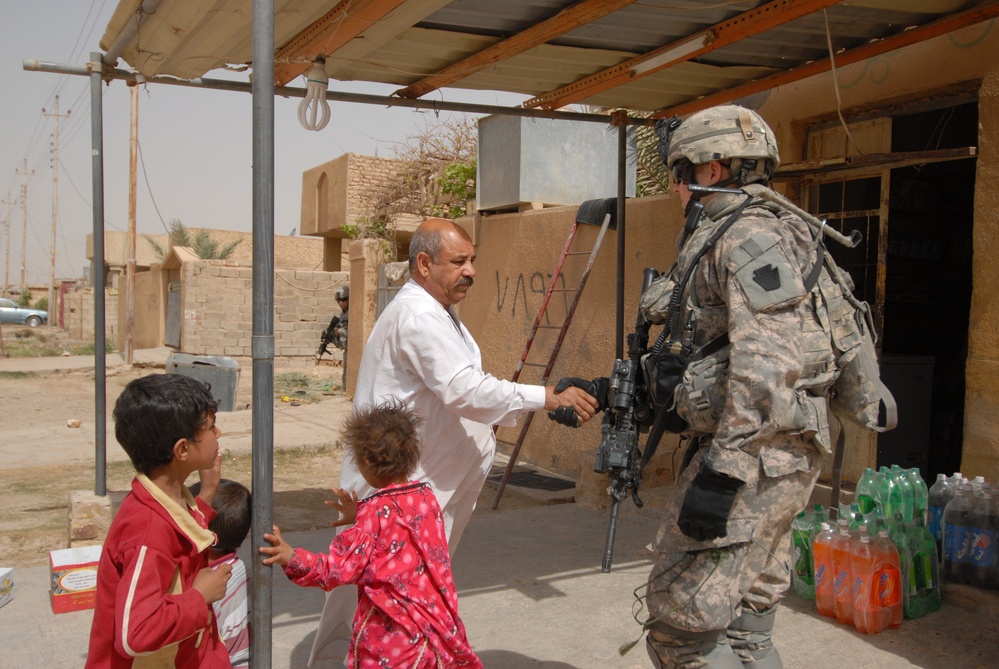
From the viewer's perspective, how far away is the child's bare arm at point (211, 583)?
203 cm

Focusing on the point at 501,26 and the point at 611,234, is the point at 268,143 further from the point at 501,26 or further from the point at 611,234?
the point at 611,234

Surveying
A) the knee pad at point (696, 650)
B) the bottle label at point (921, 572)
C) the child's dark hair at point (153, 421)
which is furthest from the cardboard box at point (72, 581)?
the bottle label at point (921, 572)

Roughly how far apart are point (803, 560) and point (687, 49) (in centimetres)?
259

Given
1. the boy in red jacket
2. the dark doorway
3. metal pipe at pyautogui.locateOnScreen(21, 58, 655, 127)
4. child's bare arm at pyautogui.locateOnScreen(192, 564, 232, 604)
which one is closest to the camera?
the boy in red jacket

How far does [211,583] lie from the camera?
Answer: 2.06 m

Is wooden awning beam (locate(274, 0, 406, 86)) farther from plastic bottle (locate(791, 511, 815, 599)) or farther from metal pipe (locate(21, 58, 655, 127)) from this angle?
plastic bottle (locate(791, 511, 815, 599))

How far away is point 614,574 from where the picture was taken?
4.61 meters

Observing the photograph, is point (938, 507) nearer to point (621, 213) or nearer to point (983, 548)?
point (983, 548)

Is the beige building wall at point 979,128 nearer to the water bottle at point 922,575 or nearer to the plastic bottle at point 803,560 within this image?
the water bottle at point 922,575

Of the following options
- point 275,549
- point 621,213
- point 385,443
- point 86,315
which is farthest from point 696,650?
point 86,315

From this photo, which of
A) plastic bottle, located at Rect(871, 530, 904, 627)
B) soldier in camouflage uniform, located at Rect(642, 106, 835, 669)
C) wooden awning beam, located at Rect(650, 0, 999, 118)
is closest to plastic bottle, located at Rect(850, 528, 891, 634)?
plastic bottle, located at Rect(871, 530, 904, 627)

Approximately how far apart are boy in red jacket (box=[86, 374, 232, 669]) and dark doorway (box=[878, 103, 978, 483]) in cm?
474

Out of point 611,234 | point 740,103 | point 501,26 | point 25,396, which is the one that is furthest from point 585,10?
point 25,396

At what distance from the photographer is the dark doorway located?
577cm
